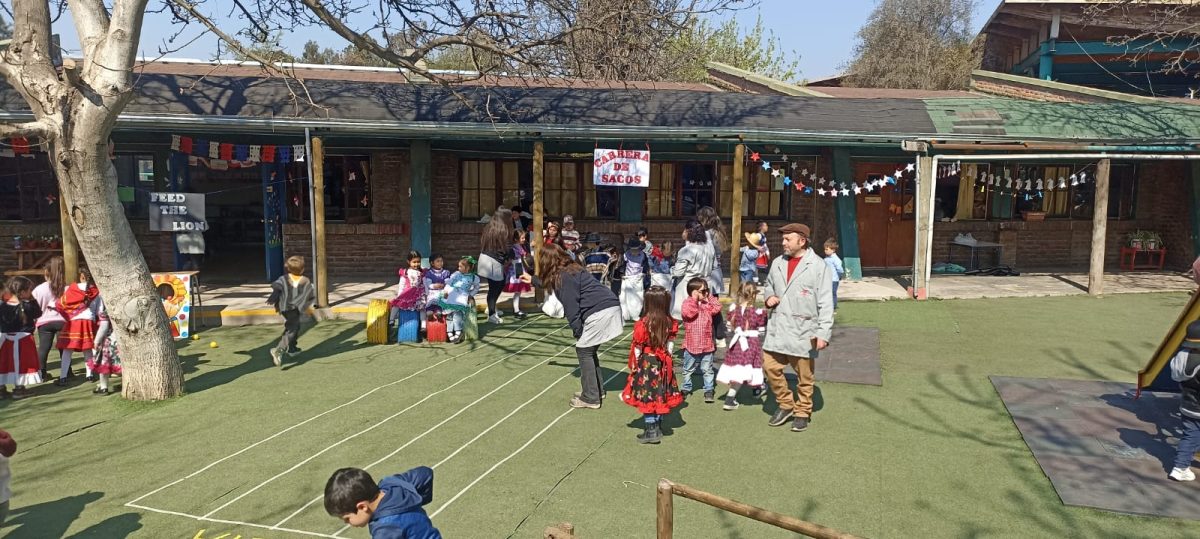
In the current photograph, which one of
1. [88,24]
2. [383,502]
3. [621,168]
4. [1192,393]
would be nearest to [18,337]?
[88,24]

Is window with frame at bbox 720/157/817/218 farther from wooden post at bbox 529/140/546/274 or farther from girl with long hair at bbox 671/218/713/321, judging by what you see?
girl with long hair at bbox 671/218/713/321

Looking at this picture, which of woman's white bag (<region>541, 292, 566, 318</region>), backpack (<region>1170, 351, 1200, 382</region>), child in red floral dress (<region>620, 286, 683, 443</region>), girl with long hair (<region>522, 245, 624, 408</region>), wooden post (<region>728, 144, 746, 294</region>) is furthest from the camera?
wooden post (<region>728, 144, 746, 294</region>)

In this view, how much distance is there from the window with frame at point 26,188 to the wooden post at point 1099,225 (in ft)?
58.1

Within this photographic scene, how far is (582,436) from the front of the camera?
6.66 metres

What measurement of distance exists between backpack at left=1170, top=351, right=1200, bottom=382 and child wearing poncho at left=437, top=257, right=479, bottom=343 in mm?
7333

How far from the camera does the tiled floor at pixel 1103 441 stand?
5297mm

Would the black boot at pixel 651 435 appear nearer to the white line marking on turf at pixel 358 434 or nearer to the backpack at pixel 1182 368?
the white line marking on turf at pixel 358 434

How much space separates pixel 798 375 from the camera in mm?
6789

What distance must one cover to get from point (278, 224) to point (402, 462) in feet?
32.0

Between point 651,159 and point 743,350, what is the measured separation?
28.7 feet

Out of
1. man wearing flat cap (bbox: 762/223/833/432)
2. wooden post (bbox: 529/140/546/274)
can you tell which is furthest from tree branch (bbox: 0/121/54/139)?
man wearing flat cap (bbox: 762/223/833/432)

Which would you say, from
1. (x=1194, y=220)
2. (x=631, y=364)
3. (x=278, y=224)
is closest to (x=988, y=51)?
(x=1194, y=220)

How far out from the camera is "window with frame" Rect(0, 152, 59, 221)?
46.8 feet

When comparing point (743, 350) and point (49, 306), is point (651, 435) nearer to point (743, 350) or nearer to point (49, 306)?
point (743, 350)
